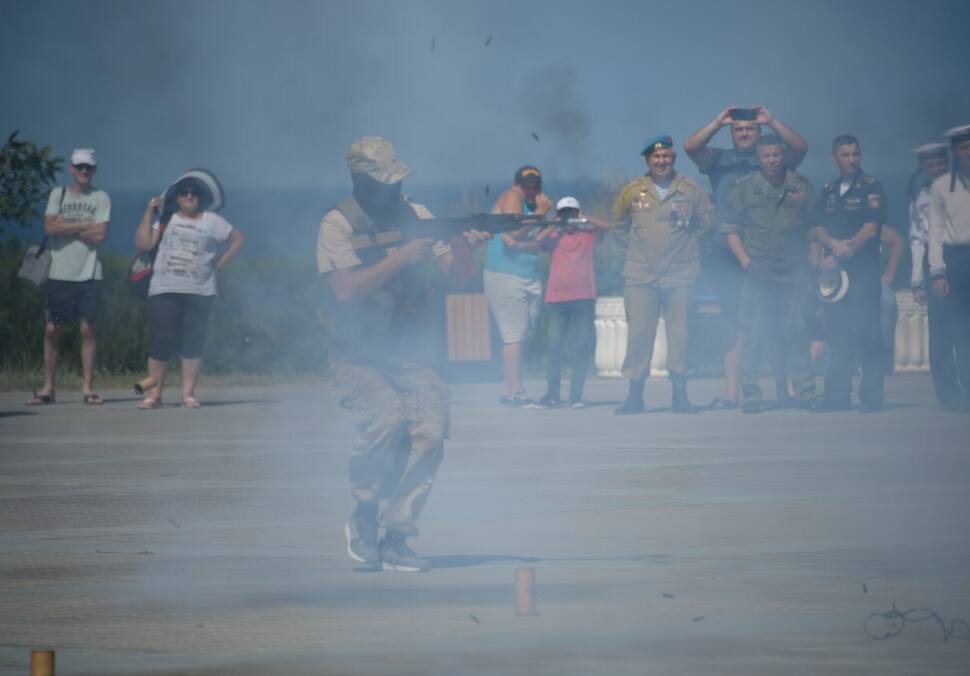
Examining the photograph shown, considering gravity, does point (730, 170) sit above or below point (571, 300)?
above

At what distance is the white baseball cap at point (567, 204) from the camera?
54.4 ft

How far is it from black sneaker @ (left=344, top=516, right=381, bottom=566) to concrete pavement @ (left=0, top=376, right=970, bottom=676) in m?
0.07

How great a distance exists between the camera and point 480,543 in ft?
29.5

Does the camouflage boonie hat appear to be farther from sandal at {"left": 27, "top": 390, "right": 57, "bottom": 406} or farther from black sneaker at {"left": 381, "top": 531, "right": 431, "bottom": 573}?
sandal at {"left": 27, "top": 390, "right": 57, "bottom": 406}

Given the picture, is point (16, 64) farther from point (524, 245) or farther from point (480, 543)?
point (524, 245)

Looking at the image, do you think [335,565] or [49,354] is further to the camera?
[49,354]

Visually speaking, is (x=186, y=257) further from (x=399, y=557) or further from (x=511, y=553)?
(x=399, y=557)

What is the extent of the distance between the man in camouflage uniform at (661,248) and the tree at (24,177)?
17.7 ft

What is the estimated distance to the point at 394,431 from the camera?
8328mm

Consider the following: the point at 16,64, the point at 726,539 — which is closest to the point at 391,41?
the point at 16,64

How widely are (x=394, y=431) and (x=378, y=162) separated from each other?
122cm

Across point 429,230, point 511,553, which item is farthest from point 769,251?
point 429,230

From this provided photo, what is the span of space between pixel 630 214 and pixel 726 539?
7.64 m

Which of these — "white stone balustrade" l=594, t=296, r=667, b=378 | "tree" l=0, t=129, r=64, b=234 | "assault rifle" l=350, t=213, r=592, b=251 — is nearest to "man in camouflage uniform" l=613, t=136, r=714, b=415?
"tree" l=0, t=129, r=64, b=234
